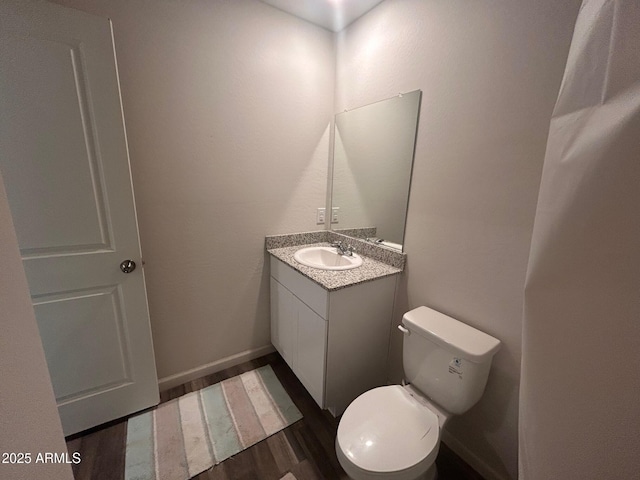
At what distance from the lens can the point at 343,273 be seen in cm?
141

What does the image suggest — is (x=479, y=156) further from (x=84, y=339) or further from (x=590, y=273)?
(x=84, y=339)

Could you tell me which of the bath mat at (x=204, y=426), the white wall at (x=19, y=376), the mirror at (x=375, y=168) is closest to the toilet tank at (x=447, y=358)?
the mirror at (x=375, y=168)

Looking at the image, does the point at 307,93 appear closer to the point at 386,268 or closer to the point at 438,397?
the point at 386,268

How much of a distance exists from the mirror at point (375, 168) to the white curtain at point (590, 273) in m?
0.88

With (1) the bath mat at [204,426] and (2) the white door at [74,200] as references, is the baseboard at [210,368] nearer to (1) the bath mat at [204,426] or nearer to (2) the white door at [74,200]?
(1) the bath mat at [204,426]

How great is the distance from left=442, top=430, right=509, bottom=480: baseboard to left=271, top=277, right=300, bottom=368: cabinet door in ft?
3.10

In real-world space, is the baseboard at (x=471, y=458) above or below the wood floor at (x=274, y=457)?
above

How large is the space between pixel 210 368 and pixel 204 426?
42cm

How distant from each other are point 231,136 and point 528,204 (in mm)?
1513

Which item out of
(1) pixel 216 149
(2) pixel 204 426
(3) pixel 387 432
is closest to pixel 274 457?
(2) pixel 204 426

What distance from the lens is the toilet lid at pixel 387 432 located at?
0.91 m

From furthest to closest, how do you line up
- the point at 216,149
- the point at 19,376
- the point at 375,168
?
1. the point at 375,168
2. the point at 216,149
3. the point at 19,376

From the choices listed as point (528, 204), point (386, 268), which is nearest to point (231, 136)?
point (386, 268)

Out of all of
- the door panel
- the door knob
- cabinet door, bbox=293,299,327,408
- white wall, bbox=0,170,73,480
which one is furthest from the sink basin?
white wall, bbox=0,170,73,480
